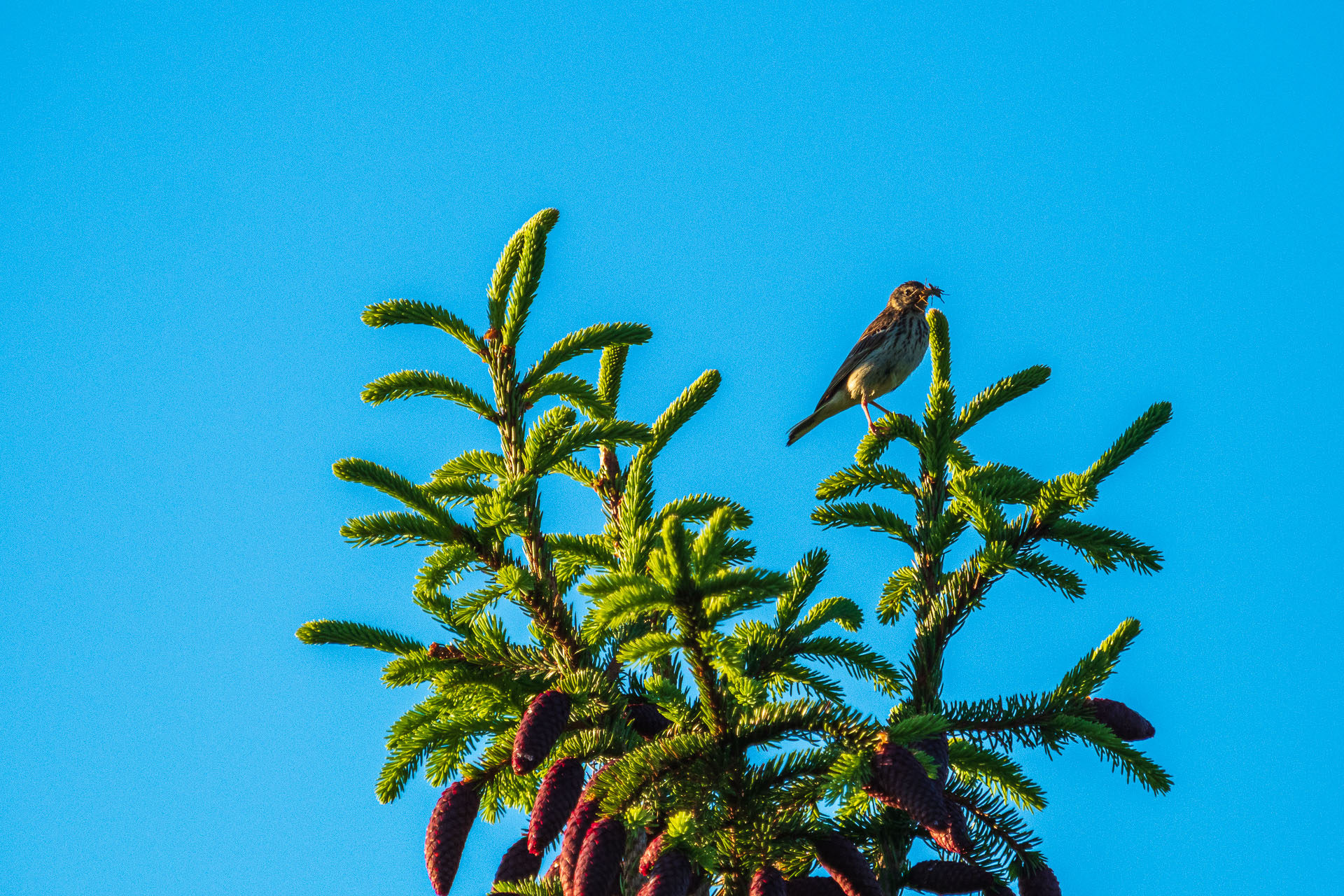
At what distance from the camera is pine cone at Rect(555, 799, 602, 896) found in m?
2.89

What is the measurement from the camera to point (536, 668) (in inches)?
136

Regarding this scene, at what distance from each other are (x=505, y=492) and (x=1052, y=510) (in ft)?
6.33

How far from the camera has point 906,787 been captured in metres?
2.66

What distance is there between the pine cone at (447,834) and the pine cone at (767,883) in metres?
0.82

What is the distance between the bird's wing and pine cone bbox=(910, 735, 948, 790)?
282 inches

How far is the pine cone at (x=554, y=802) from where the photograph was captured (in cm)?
277

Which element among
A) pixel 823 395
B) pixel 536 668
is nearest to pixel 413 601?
pixel 536 668

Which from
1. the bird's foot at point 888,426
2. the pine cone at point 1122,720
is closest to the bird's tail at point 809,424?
the bird's foot at point 888,426

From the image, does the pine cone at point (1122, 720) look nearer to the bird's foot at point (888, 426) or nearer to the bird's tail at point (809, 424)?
the bird's foot at point (888, 426)

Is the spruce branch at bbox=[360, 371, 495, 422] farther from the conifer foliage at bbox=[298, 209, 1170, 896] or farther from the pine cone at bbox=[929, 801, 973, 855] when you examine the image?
the pine cone at bbox=[929, 801, 973, 855]

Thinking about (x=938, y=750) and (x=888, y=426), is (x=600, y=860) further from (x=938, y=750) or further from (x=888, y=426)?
(x=888, y=426)

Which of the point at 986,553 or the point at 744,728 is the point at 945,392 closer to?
the point at 986,553

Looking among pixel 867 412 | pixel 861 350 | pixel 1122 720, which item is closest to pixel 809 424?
pixel 861 350

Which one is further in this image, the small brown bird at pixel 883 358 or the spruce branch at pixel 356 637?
the small brown bird at pixel 883 358
